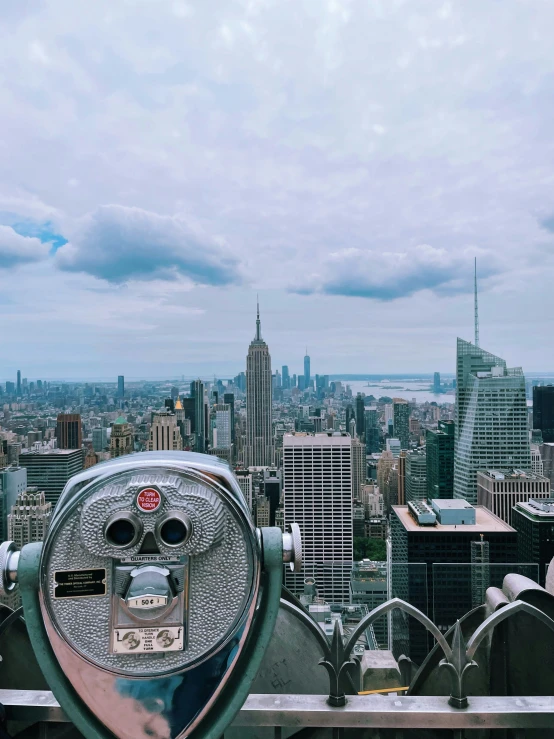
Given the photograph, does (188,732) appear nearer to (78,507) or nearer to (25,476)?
(78,507)

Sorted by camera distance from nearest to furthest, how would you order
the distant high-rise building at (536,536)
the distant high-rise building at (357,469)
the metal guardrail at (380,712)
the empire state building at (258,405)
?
the metal guardrail at (380,712) < the distant high-rise building at (536,536) < the distant high-rise building at (357,469) < the empire state building at (258,405)

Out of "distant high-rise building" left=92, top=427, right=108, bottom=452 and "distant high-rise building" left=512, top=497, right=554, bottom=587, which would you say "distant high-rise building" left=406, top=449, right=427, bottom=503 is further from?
"distant high-rise building" left=92, top=427, right=108, bottom=452

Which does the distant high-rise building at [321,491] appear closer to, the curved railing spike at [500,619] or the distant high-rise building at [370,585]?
the distant high-rise building at [370,585]

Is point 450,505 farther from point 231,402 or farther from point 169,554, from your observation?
point 231,402

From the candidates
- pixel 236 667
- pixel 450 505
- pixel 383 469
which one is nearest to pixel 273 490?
pixel 383 469

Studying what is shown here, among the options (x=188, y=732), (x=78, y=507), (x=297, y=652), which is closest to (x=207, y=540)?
(x=78, y=507)

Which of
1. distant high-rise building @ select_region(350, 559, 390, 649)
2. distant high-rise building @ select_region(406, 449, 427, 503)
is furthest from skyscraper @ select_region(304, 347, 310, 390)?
distant high-rise building @ select_region(350, 559, 390, 649)

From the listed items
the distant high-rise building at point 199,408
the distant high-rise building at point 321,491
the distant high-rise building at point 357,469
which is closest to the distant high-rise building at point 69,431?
the distant high-rise building at point 199,408
